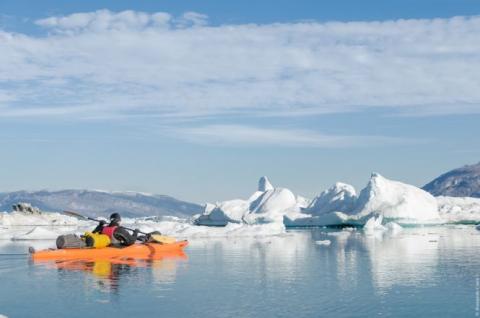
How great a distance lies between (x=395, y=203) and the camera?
55.3m

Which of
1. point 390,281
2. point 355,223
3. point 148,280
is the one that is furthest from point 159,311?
point 355,223

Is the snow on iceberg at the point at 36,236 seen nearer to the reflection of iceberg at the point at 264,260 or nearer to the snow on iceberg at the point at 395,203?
the reflection of iceberg at the point at 264,260

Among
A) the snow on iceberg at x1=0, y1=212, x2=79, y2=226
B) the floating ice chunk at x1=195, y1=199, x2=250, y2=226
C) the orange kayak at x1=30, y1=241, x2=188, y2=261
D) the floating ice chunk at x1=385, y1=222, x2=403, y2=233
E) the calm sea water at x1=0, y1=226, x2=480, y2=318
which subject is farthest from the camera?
the snow on iceberg at x1=0, y1=212, x2=79, y2=226

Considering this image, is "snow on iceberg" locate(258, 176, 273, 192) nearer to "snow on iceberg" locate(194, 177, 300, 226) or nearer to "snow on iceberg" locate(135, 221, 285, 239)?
"snow on iceberg" locate(194, 177, 300, 226)

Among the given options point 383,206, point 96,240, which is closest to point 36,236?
point 96,240

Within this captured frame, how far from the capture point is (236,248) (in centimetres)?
2830

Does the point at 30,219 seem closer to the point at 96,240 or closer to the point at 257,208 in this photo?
the point at 257,208

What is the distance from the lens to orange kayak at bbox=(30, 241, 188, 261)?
21.2 m

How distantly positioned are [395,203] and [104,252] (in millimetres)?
37944

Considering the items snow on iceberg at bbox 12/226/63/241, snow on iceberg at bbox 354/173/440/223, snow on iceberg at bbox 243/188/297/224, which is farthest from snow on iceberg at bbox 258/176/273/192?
snow on iceberg at bbox 12/226/63/241

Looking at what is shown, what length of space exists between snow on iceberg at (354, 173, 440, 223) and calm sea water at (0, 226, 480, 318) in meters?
32.3

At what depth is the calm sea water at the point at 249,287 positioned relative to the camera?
1190 cm

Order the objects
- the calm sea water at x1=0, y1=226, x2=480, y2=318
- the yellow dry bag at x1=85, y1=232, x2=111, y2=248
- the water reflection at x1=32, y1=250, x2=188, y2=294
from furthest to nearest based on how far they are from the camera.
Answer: the yellow dry bag at x1=85, y1=232, x2=111, y2=248, the water reflection at x1=32, y1=250, x2=188, y2=294, the calm sea water at x1=0, y1=226, x2=480, y2=318

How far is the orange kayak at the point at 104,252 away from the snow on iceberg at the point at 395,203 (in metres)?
33.8
